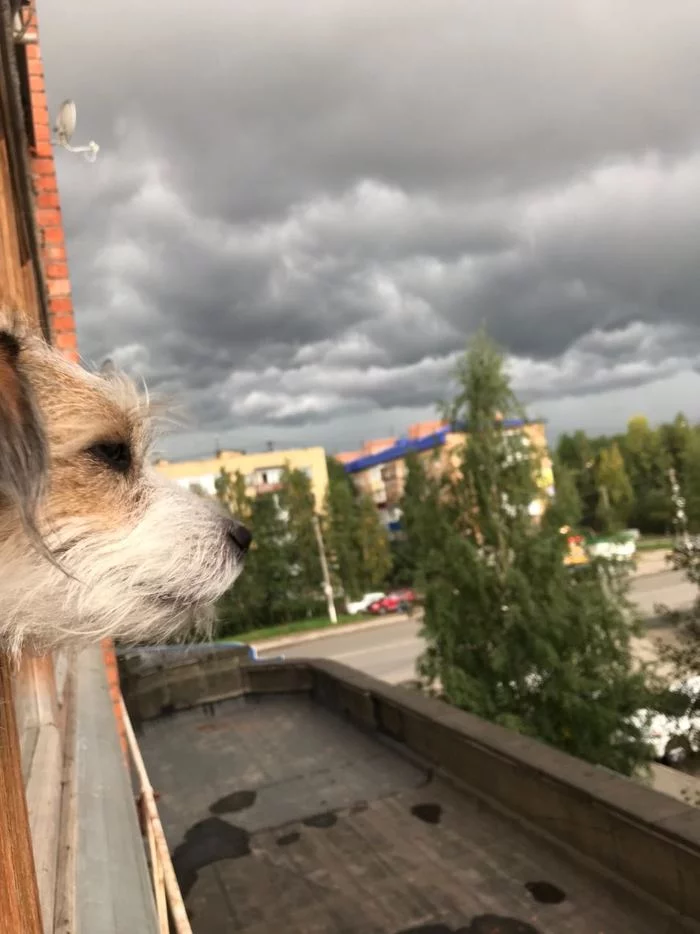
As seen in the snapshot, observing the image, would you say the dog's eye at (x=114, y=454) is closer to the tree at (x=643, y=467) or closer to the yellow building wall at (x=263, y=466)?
the yellow building wall at (x=263, y=466)

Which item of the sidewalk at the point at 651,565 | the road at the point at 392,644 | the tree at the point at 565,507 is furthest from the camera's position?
the sidewalk at the point at 651,565

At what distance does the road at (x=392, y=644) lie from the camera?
26.7m

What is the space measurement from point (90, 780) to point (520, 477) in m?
13.1

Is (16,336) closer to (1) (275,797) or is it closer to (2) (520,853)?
(2) (520,853)

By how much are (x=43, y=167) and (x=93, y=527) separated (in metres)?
5.23

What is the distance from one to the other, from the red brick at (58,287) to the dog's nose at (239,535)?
438cm

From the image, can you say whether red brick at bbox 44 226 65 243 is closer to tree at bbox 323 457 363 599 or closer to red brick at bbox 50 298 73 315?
red brick at bbox 50 298 73 315

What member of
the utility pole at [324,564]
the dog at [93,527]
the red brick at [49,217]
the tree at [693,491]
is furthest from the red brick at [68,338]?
the utility pole at [324,564]

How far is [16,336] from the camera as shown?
1449 mm

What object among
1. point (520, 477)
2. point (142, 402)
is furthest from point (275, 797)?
point (520, 477)

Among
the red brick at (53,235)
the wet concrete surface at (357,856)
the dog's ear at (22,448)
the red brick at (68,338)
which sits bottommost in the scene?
the wet concrete surface at (357,856)

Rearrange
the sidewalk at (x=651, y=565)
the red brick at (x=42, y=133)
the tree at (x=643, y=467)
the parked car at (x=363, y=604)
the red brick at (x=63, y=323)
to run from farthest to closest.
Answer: the tree at (x=643, y=467)
the sidewalk at (x=651, y=565)
the parked car at (x=363, y=604)
the red brick at (x=42, y=133)
the red brick at (x=63, y=323)

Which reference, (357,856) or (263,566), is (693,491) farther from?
(263,566)

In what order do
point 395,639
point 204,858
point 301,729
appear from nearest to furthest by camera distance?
point 204,858 < point 301,729 < point 395,639
